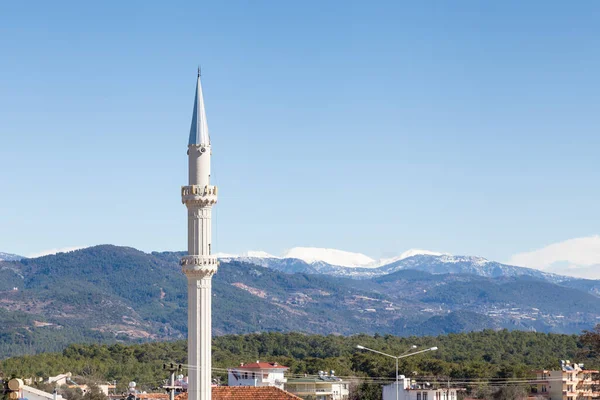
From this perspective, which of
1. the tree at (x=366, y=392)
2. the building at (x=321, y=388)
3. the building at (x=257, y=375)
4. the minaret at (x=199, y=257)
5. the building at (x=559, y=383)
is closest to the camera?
the minaret at (x=199, y=257)

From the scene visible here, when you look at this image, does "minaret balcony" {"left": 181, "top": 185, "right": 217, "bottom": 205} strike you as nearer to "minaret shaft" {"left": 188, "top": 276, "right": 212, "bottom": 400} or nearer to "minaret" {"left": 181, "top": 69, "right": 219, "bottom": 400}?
"minaret" {"left": 181, "top": 69, "right": 219, "bottom": 400}

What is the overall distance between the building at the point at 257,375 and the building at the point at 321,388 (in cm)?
170

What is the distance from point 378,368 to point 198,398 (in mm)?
90352

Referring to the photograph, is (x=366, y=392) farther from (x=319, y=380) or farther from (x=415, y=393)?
(x=415, y=393)

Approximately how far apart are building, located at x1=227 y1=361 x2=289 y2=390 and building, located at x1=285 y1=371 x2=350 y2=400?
1702mm

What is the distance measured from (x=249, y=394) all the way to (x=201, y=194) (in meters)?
24.5

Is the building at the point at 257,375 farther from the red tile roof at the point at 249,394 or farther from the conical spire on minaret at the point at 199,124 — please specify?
the conical spire on minaret at the point at 199,124

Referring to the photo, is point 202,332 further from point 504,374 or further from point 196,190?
point 504,374

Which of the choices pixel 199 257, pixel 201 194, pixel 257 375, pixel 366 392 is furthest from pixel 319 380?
pixel 201 194

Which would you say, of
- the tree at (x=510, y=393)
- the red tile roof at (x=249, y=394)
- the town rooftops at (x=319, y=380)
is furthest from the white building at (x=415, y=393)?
the red tile roof at (x=249, y=394)

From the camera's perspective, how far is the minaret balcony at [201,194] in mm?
75250

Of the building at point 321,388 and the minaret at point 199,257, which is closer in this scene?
the minaret at point 199,257

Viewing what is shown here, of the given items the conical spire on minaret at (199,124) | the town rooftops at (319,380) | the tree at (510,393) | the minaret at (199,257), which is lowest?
the tree at (510,393)

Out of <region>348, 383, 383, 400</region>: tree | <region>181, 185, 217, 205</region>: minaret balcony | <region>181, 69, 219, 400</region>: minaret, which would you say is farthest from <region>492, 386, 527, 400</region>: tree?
<region>181, 185, 217, 205</region>: minaret balcony
